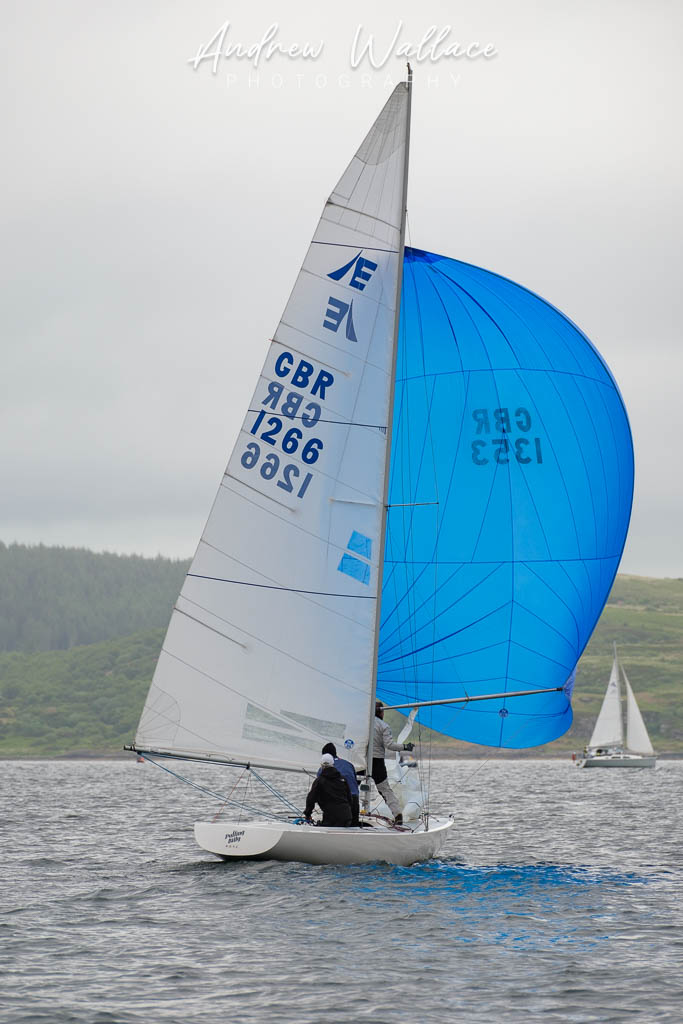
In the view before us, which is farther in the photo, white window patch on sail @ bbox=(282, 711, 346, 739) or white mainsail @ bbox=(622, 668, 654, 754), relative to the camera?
white mainsail @ bbox=(622, 668, 654, 754)

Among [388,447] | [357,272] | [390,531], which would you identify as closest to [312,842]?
[388,447]

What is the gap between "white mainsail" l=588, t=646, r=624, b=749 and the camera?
91.2 metres

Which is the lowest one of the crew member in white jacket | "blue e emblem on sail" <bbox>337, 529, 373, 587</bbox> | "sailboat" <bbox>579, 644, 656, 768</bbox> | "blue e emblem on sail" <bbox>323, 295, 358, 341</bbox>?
the crew member in white jacket

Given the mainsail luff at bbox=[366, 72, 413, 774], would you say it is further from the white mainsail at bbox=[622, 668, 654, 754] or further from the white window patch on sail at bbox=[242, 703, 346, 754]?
the white mainsail at bbox=[622, 668, 654, 754]

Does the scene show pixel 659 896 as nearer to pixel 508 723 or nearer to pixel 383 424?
pixel 508 723

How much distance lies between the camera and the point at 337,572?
20.5m

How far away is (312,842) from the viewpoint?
19031mm

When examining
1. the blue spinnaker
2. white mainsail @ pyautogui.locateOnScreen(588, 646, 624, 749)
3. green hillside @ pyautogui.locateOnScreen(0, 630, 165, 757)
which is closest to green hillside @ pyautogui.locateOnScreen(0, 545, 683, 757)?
green hillside @ pyautogui.locateOnScreen(0, 630, 165, 757)

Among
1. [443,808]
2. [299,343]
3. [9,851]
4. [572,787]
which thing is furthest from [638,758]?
[299,343]

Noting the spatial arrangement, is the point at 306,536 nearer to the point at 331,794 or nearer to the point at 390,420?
the point at 390,420

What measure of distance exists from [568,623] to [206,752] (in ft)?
20.8

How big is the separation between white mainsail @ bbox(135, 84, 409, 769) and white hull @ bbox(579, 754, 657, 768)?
2846 inches

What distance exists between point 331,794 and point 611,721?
76.0 m

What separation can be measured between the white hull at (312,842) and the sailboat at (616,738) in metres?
72.0
